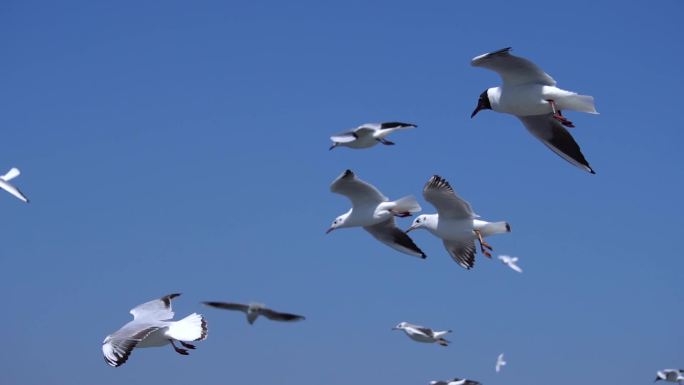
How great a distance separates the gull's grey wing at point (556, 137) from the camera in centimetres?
1430

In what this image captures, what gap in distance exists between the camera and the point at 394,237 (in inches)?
632

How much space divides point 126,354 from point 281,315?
529cm

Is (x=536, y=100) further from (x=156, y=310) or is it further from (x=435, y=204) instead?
(x=156, y=310)

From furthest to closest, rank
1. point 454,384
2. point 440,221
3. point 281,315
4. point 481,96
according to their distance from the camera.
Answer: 1. point 440,221
2. point 481,96
3. point 454,384
4. point 281,315

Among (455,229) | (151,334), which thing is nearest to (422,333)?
(455,229)

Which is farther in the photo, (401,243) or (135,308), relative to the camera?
(401,243)

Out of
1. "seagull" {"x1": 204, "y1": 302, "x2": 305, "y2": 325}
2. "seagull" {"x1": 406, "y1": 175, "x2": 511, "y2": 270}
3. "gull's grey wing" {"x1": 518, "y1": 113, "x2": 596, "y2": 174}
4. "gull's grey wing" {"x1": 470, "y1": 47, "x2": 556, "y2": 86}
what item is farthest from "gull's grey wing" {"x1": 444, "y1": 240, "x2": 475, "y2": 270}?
"seagull" {"x1": 204, "y1": 302, "x2": 305, "y2": 325}

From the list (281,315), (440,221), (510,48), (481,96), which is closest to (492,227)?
(440,221)

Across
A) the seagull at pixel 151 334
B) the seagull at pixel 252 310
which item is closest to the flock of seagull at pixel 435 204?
the seagull at pixel 151 334

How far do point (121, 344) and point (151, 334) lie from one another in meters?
0.60

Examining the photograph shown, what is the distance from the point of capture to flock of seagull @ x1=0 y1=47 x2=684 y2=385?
12.7m

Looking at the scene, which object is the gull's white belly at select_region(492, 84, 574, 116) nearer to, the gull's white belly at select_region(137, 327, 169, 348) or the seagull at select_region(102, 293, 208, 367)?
the seagull at select_region(102, 293, 208, 367)

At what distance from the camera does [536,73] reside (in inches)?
514

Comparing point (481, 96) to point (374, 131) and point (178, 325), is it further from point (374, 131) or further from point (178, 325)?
point (178, 325)
